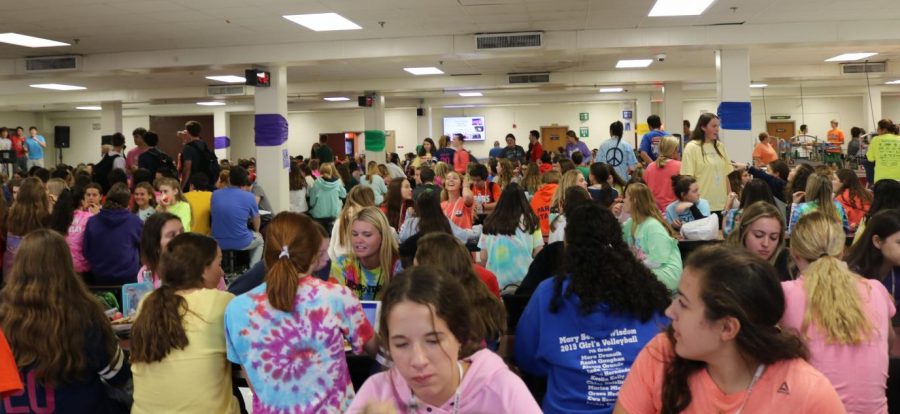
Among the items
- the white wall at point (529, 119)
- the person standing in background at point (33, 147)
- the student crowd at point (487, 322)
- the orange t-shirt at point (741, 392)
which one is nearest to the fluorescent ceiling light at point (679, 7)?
the student crowd at point (487, 322)

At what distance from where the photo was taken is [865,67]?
629 inches

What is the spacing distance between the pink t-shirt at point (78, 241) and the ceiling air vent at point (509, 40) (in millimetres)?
5982

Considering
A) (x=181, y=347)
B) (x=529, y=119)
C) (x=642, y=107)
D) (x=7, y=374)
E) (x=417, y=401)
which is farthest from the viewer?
(x=529, y=119)

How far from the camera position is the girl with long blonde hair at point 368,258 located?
12.4 feet

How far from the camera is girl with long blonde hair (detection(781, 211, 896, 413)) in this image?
2.31m

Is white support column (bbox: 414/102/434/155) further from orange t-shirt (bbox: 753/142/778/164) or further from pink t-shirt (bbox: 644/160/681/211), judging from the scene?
pink t-shirt (bbox: 644/160/681/211)

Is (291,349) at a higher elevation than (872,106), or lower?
lower

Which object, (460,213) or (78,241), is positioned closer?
(78,241)

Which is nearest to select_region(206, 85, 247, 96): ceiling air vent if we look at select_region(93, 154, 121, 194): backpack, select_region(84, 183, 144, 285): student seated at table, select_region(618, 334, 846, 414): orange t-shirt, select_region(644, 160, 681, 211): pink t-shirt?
select_region(93, 154, 121, 194): backpack

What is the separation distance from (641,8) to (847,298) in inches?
279

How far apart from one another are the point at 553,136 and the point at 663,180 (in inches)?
692

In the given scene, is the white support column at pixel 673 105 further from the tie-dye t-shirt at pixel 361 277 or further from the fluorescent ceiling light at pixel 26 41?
the tie-dye t-shirt at pixel 361 277

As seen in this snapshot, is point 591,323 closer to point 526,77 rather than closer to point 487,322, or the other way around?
point 487,322

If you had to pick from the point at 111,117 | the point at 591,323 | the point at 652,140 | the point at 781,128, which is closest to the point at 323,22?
the point at 652,140
